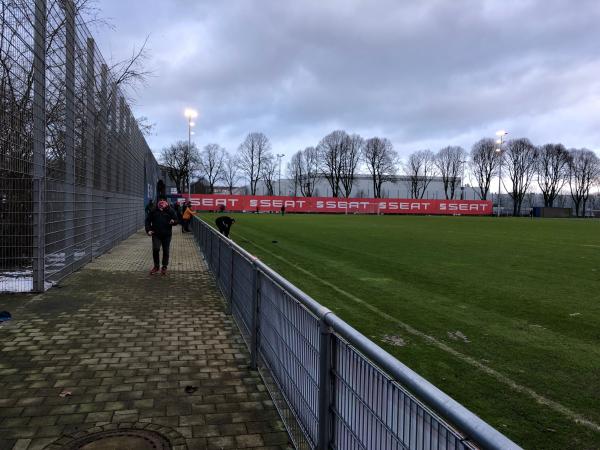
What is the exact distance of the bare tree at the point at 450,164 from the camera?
4336 inches

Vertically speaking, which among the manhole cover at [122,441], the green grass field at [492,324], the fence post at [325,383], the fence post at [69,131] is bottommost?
the green grass field at [492,324]

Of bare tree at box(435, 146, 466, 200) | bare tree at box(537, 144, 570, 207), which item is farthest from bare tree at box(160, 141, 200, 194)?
bare tree at box(537, 144, 570, 207)

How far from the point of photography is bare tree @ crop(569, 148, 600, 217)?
104062 mm

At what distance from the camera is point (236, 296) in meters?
6.69

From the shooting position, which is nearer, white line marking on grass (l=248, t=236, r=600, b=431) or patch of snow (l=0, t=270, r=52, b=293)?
white line marking on grass (l=248, t=236, r=600, b=431)

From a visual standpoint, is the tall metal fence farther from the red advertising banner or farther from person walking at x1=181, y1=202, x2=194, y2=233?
the red advertising banner

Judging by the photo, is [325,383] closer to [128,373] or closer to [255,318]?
[255,318]

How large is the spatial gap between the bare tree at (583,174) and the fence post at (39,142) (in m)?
114

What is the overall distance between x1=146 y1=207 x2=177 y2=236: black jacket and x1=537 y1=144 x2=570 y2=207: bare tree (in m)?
106

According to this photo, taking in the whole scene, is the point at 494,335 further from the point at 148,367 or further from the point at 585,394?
the point at 148,367

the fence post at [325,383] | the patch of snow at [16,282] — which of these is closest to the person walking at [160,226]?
the patch of snow at [16,282]

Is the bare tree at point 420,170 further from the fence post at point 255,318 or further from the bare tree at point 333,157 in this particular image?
the fence post at point 255,318

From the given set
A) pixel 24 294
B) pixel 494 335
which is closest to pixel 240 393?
pixel 494 335

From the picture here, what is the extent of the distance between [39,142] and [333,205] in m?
69.9
